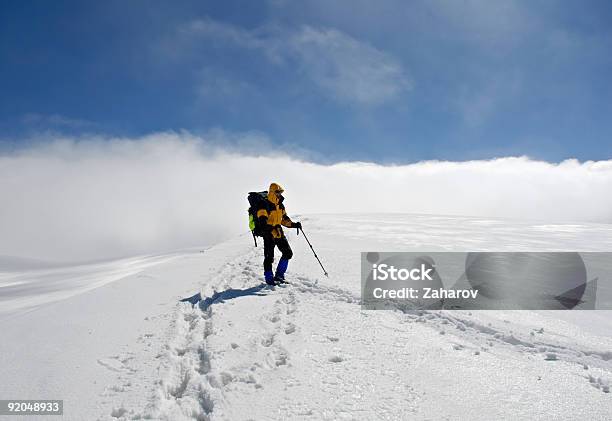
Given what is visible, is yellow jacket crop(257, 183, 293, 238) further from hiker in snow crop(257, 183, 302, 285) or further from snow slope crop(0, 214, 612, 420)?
snow slope crop(0, 214, 612, 420)

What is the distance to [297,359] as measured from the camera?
5.23 meters

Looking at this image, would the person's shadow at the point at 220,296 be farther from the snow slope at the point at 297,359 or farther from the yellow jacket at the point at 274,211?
the yellow jacket at the point at 274,211

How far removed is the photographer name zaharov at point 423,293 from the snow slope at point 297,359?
65 centimetres

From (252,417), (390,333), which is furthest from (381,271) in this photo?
(252,417)

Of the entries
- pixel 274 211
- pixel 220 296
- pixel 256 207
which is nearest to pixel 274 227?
pixel 274 211

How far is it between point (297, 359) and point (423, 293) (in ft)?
13.6

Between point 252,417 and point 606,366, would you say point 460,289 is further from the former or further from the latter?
point 252,417

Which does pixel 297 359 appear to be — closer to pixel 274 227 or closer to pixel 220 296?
pixel 220 296

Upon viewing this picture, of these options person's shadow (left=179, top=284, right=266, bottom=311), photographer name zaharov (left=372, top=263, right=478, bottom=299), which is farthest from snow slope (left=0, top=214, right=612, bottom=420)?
photographer name zaharov (left=372, top=263, right=478, bottom=299)

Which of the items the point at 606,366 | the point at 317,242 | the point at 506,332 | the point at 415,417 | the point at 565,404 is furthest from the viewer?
the point at 317,242

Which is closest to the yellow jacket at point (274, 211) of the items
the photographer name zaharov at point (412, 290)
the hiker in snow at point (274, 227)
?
the hiker in snow at point (274, 227)

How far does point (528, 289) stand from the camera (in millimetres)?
8492

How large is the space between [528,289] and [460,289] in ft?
4.82

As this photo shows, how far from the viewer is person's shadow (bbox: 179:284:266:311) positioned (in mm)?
8102
